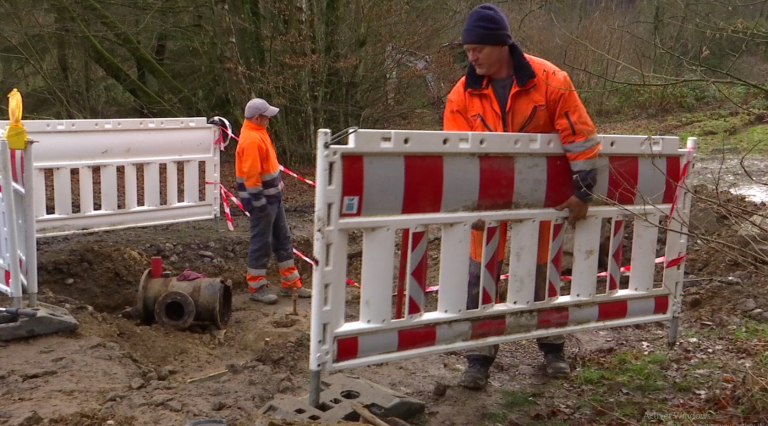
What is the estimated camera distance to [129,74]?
16062 millimetres

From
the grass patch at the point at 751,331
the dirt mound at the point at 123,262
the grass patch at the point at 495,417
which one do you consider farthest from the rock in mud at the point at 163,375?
the grass patch at the point at 751,331

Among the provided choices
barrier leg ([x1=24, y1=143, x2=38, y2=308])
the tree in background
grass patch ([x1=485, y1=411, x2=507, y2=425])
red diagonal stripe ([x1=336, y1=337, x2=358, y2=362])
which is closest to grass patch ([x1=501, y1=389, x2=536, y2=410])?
grass patch ([x1=485, y1=411, x2=507, y2=425])

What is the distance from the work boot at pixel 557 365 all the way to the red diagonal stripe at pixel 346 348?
161 centimetres

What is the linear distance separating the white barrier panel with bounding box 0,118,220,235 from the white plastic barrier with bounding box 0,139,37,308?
2.12 meters

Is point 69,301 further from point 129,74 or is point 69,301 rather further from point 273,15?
point 129,74

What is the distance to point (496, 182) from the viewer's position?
12.9 feet

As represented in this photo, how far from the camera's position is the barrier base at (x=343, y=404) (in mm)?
3592

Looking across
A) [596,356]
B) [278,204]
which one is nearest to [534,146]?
[596,356]

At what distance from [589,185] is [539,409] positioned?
1275mm

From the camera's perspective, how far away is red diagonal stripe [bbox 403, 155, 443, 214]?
12.0ft

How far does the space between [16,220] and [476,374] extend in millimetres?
3482

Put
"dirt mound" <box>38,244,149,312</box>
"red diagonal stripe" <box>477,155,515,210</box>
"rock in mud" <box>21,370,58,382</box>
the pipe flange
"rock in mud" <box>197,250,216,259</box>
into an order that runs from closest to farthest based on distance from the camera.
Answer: "red diagonal stripe" <box>477,155,515,210</box> → "rock in mud" <box>21,370,58,382</box> → the pipe flange → "dirt mound" <box>38,244,149,312</box> → "rock in mud" <box>197,250,216,259</box>

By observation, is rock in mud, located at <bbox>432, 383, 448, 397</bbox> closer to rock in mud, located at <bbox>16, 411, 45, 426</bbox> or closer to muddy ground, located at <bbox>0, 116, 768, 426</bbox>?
muddy ground, located at <bbox>0, 116, 768, 426</bbox>

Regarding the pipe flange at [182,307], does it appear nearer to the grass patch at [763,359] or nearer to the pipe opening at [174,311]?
the pipe opening at [174,311]
